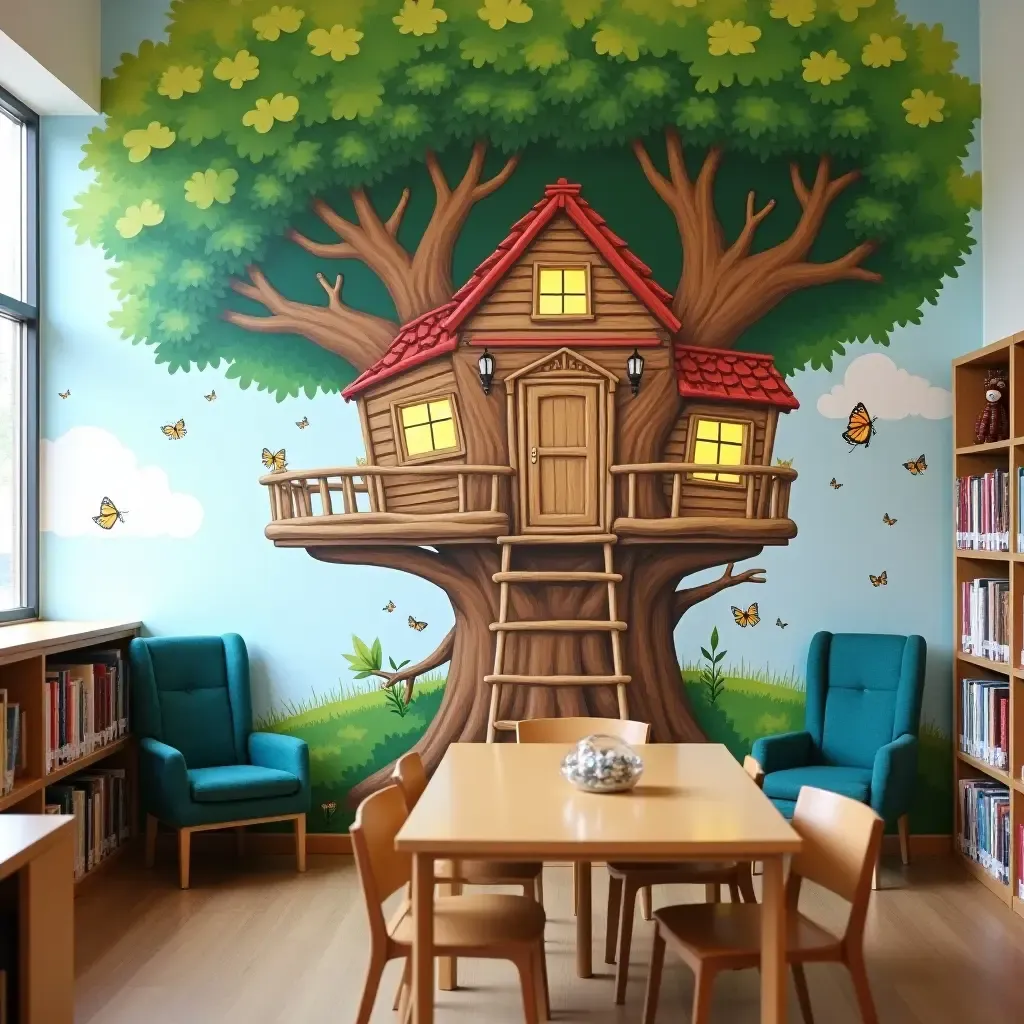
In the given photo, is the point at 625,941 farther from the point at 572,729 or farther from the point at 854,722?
the point at 854,722

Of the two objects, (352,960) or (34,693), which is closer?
(352,960)

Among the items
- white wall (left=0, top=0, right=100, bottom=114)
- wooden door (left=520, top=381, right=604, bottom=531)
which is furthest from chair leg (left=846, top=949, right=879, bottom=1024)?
white wall (left=0, top=0, right=100, bottom=114)

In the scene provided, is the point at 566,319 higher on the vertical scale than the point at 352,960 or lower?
higher

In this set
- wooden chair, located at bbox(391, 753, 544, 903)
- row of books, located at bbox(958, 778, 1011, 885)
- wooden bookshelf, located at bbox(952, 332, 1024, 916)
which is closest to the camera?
wooden chair, located at bbox(391, 753, 544, 903)

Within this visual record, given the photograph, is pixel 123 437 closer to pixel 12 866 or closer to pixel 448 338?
pixel 448 338

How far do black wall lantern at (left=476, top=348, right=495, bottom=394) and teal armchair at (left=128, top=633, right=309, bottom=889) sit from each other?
165cm

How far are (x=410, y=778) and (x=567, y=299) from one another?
2639mm

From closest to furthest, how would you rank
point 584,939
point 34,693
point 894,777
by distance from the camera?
point 584,939 < point 34,693 < point 894,777

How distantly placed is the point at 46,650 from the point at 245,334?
175cm

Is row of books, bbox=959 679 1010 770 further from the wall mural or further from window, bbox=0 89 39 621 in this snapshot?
window, bbox=0 89 39 621

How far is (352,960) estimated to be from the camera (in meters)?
3.94

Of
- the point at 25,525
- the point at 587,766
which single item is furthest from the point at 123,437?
the point at 587,766

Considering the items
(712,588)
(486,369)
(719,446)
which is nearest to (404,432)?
(486,369)

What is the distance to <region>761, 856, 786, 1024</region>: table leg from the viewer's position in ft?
8.84
